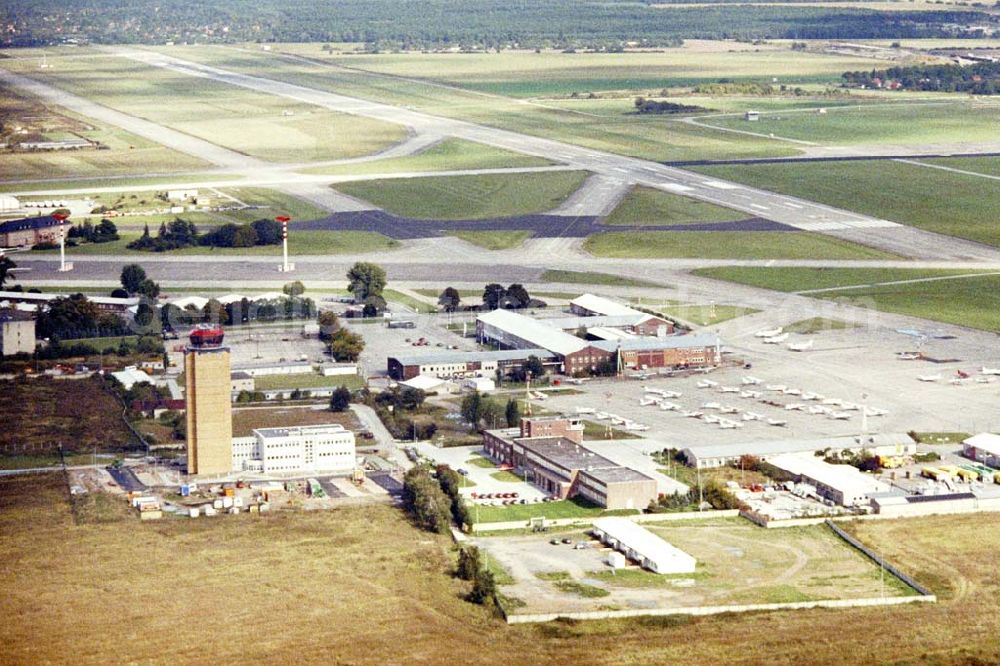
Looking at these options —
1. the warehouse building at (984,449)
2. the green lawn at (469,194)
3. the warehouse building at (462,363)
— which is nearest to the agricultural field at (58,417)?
the warehouse building at (462,363)

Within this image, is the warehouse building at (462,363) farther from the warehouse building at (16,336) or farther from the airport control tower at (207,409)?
the warehouse building at (16,336)

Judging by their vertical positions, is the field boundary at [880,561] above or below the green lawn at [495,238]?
below

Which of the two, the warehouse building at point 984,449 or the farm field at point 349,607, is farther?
the warehouse building at point 984,449

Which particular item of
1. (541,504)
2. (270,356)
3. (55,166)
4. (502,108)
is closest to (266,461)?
(541,504)

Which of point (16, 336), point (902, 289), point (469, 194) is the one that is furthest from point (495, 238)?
point (16, 336)


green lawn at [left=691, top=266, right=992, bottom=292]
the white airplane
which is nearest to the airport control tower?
the white airplane

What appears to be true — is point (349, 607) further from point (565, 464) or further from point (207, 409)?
point (207, 409)
